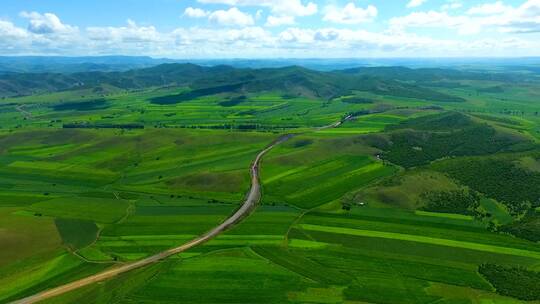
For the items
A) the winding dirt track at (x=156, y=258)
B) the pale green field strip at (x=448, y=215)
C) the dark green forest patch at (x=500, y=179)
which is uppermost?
the dark green forest patch at (x=500, y=179)

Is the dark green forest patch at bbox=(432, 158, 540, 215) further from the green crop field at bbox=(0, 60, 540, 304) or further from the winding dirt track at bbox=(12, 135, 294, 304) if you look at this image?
the winding dirt track at bbox=(12, 135, 294, 304)

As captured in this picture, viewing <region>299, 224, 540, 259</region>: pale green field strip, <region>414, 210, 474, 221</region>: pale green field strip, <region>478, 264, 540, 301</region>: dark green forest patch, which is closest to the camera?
<region>478, 264, 540, 301</region>: dark green forest patch

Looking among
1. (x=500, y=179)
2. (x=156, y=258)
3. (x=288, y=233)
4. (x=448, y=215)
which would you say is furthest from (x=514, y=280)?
(x=156, y=258)

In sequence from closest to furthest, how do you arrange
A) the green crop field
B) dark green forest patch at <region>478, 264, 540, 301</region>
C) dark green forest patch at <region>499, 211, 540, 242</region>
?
dark green forest patch at <region>478, 264, 540, 301</region> → the green crop field → dark green forest patch at <region>499, 211, 540, 242</region>

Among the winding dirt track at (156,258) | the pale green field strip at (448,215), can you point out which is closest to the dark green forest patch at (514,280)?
the pale green field strip at (448,215)

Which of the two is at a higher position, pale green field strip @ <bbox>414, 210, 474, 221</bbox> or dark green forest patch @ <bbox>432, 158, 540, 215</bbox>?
dark green forest patch @ <bbox>432, 158, 540, 215</bbox>

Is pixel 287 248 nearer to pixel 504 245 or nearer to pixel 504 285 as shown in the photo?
pixel 504 285

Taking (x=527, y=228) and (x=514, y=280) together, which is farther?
(x=527, y=228)

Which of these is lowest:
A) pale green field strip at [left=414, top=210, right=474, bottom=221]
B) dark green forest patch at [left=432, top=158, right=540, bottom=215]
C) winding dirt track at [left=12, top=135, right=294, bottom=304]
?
winding dirt track at [left=12, top=135, right=294, bottom=304]

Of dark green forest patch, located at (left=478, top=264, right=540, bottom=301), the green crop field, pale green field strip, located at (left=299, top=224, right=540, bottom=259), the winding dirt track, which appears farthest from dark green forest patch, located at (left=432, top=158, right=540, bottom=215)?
the winding dirt track

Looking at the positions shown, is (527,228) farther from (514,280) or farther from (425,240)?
(514,280)

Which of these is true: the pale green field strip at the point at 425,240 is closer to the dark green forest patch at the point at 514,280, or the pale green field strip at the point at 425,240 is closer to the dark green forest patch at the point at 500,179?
the dark green forest patch at the point at 514,280

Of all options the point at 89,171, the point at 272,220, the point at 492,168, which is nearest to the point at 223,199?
the point at 272,220
